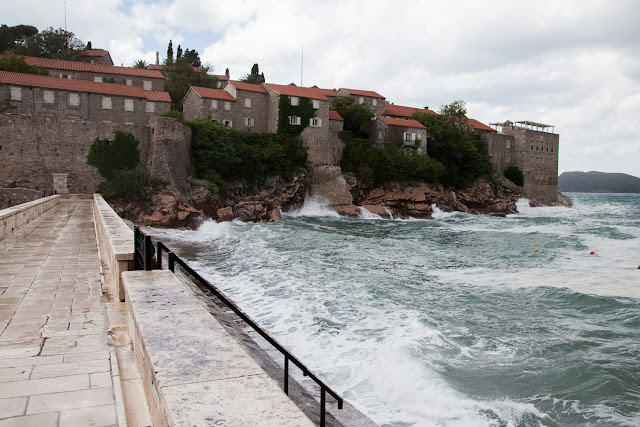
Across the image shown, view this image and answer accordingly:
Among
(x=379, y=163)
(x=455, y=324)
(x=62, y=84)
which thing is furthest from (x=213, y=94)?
(x=455, y=324)

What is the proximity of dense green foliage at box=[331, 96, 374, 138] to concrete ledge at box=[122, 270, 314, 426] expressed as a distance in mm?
43914

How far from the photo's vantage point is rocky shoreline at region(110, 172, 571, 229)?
29.0 metres

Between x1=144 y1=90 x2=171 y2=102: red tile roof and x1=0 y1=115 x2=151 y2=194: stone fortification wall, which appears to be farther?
x1=144 y1=90 x2=171 y2=102: red tile roof

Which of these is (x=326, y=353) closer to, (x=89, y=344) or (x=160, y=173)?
(x=89, y=344)

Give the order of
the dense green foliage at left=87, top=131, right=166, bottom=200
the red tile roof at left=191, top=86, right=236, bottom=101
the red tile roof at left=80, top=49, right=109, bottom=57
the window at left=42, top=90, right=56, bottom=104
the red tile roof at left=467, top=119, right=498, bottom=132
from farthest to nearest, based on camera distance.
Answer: the red tile roof at left=467, top=119, right=498, bottom=132 → the red tile roof at left=80, top=49, right=109, bottom=57 → the red tile roof at left=191, top=86, right=236, bottom=101 → the window at left=42, top=90, right=56, bottom=104 → the dense green foliage at left=87, top=131, right=166, bottom=200

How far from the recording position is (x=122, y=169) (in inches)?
1246

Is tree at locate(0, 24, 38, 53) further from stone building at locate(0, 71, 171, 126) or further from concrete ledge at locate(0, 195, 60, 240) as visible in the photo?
concrete ledge at locate(0, 195, 60, 240)

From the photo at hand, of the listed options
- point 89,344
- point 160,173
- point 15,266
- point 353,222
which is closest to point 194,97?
point 160,173

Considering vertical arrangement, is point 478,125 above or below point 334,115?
above

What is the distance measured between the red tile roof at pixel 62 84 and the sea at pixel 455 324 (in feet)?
67.8

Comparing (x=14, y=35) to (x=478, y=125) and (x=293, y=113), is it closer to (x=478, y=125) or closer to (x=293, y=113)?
(x=293, y=113)

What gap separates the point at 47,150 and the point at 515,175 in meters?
54.9

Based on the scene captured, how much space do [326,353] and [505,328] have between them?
4071mm

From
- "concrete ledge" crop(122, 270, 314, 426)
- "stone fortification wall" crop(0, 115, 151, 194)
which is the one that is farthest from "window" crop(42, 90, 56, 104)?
"concrete ledge" crop(122, 270, 314, 426)
